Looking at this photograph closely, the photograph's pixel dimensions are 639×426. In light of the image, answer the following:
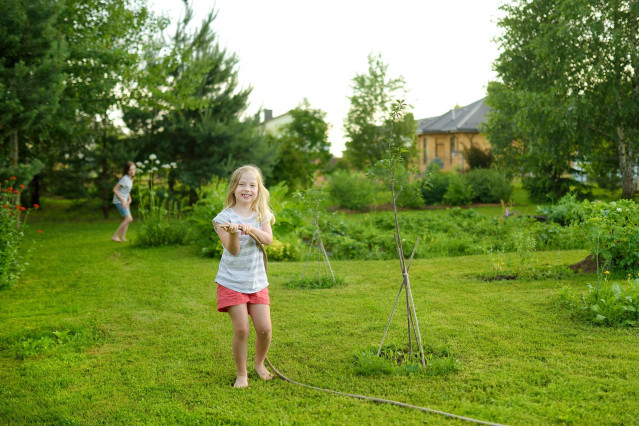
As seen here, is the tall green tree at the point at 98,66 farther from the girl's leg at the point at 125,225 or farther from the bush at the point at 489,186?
the bush at the point at 489,186

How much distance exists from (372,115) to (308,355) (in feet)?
101

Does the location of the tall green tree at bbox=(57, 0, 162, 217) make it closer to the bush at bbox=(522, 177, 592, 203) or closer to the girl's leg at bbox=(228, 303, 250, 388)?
the girl's leg at bbox=(228, 303, 250, 388)

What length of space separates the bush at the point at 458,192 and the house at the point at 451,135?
58.6 feet

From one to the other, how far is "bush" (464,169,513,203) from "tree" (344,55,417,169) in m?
11.0

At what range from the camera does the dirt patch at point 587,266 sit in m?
7.08

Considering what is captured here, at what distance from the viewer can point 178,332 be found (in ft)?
17.2

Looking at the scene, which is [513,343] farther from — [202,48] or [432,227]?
[202,48]

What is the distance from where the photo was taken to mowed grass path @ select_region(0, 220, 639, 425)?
335 centimetres

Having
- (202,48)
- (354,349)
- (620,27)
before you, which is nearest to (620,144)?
(620,27)

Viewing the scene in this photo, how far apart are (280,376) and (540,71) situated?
19191 mm

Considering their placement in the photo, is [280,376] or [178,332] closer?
[280,376]

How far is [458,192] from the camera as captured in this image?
72.5 ft

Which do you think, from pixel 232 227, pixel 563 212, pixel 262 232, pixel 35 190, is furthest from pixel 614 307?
pixel 35 190

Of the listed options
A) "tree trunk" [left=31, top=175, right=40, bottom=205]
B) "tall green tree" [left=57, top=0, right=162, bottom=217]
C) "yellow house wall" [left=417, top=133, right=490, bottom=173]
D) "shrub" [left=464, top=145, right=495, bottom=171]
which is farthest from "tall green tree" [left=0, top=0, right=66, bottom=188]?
"yellow house wall" [left=417, top=133, right=490, bottom=173]
